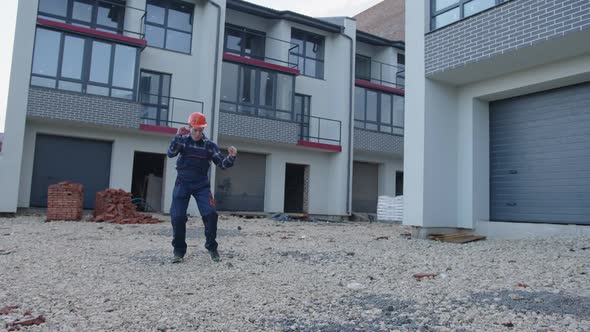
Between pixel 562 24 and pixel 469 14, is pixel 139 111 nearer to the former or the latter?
pixel 469 14

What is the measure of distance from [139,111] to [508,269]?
514 inches

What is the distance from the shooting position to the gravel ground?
3186 millimetres

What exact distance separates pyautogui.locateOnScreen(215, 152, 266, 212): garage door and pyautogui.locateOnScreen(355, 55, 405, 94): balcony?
295 inches

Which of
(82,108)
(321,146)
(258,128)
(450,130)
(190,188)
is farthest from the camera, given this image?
(321,146)

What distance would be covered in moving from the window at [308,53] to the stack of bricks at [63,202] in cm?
1125

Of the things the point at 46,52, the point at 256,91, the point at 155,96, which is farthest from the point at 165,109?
the point at 46,52

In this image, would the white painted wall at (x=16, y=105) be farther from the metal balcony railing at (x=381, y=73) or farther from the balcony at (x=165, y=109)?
the metal balcony railing at (x=381, y=73)

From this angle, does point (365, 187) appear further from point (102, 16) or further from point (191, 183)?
point (191, 183)

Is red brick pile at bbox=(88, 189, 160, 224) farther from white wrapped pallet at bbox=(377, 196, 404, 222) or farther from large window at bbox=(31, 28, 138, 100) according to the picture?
white wrapped pallet at bbox=(377, 196, 404, 222)

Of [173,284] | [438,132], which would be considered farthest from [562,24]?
[173,284]

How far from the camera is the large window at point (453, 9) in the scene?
862 centimetres

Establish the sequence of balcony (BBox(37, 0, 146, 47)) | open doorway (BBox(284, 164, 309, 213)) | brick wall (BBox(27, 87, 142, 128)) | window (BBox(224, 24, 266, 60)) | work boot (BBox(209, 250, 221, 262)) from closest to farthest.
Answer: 1. work boot (BBox(209, 250, 221, 262))
2. brick wall (BBox(27, 87, 142, 128))
3. balcony (BBox(37, 0, 146, 47))
4. window (BBox(224, 24, 266, 60))
5. open doorway (BBox(284, 164, 309, 213))

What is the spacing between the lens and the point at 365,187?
72.0 feet

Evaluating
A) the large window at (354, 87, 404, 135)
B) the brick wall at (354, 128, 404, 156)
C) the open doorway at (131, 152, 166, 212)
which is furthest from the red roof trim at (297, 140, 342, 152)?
the open doorway at (131, 152, 166, 212)
